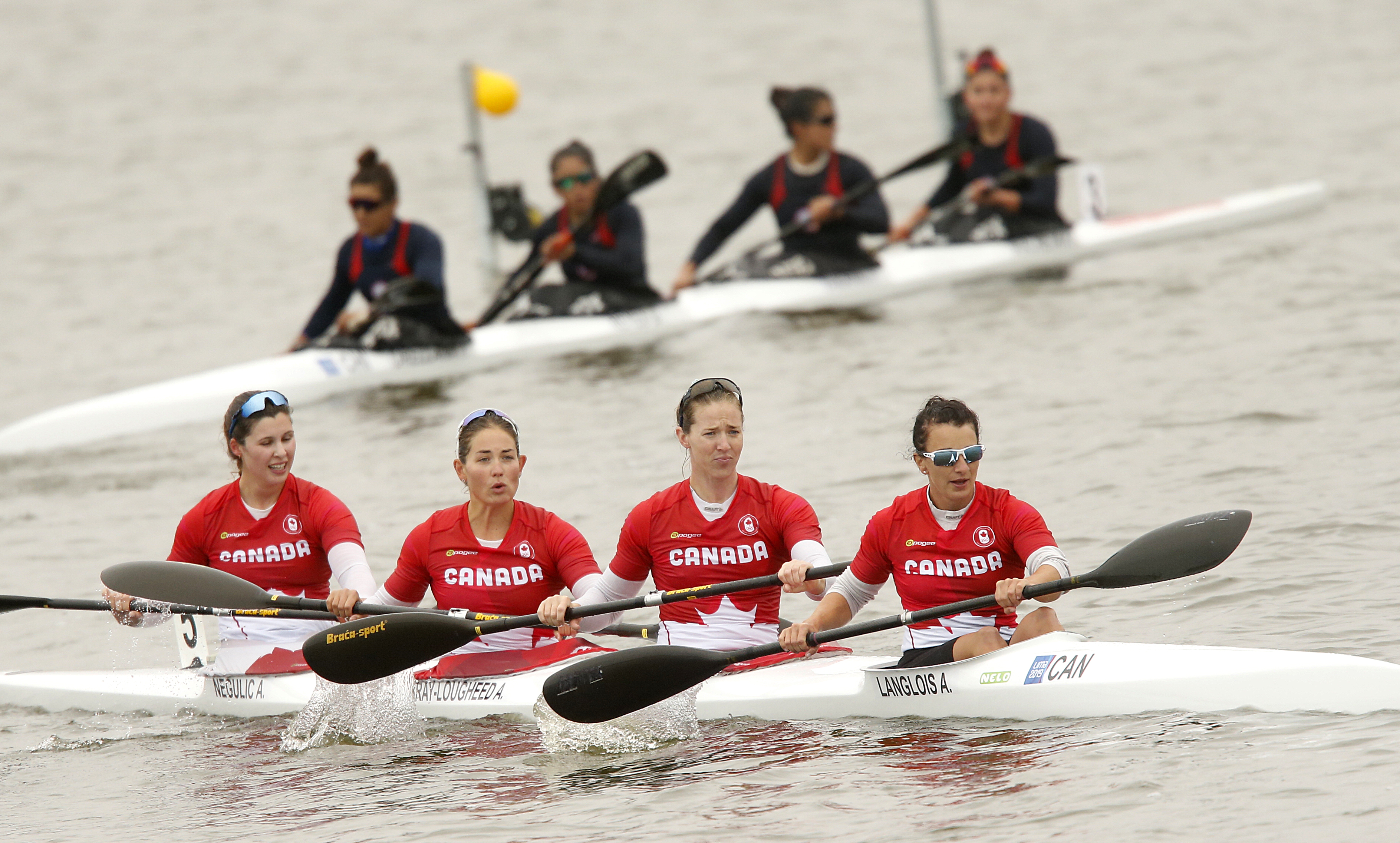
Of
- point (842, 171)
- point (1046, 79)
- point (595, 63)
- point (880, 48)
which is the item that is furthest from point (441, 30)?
point (842, 171)

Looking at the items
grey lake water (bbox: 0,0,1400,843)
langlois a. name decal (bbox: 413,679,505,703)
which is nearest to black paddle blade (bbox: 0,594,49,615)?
grey lake water (bbox: 0,0,1400,843)

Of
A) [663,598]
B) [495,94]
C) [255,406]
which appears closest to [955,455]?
[663,598]

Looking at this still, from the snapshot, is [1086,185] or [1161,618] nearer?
[1161,618]

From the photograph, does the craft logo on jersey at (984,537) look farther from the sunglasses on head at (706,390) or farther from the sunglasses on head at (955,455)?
the sunglasses on head at (706,390)

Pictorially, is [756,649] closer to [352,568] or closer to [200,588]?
[352,568]

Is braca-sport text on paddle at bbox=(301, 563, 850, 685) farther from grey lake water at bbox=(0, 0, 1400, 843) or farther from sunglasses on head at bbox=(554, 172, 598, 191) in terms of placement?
sunglasses on head at bbox=(554, 172, 598, 191)

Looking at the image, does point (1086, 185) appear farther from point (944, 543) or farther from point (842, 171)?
point (944, 543)

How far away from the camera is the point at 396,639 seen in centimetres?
598

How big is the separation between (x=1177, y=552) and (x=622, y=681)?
1831 millimetres

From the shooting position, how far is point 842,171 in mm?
12602

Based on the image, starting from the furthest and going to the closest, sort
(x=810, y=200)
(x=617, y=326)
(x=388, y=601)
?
(x=810, y=200)
(x=617, y=326)
(x=388, y=601)

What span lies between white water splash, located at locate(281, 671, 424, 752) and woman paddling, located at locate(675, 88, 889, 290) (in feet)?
22.4

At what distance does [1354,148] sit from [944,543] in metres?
15.0

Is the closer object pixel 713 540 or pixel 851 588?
pixel 851 588
